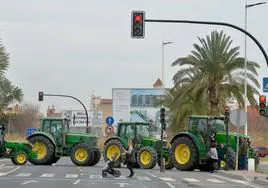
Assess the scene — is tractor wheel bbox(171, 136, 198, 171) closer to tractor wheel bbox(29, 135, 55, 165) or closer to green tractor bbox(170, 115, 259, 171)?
green tractor bbox(170, 115, 259, 171)

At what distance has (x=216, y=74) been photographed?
156 ft

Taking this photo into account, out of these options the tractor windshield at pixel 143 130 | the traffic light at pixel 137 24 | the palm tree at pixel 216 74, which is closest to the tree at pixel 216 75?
the palm tree at pixel 216 74

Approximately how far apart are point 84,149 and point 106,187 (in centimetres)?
1486

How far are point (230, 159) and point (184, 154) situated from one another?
2.51 m

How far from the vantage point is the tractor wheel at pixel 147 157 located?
34.6m

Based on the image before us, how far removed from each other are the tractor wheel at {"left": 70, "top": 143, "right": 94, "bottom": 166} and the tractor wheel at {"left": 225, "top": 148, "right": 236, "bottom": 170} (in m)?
7.54

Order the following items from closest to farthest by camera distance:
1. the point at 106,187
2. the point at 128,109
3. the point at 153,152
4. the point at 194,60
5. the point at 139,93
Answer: the point at 106,187 < the point at 153,152 < the point at 194,60 < the point at 128,109 < the point at 139,93

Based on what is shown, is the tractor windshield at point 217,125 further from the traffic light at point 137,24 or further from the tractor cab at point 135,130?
the traffic light at point 137,24

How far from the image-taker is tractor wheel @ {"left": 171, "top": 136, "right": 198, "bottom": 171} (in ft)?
112

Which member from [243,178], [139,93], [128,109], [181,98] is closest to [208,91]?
[181,98]

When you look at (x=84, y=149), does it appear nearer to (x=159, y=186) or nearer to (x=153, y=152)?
(x=153, y=152)

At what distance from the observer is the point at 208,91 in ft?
159

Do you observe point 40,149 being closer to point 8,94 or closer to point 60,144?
point 60,144

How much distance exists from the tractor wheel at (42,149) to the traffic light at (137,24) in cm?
1378
